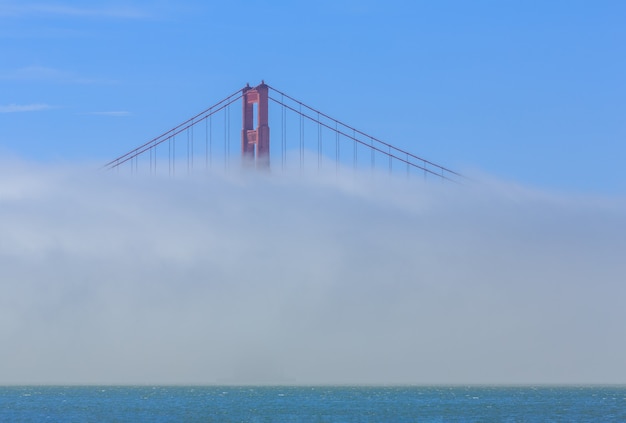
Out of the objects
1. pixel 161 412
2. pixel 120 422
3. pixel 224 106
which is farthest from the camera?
pixel 224 106

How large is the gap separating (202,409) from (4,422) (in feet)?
69.5

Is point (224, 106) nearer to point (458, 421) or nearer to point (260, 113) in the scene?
point (260, 113)

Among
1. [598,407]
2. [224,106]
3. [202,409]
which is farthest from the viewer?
[224,106]

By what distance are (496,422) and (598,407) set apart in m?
29.7

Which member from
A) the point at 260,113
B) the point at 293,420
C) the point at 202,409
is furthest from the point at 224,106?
the point at 293,420

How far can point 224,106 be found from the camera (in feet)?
372

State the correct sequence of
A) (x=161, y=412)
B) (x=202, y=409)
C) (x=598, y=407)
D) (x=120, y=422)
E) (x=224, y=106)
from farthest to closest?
(x=224, y=106)
(x=598, y=407)
(x=202, y=409)
(x=161, y=412)
(x=120, y=422)

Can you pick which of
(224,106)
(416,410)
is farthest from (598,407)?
(224,106)

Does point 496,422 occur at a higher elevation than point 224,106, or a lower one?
lower

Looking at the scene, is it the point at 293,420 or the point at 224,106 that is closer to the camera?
the point at 293,420

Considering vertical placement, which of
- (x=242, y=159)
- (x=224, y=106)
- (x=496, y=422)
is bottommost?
(x=496, y=422)

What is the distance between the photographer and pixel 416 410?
320 feet

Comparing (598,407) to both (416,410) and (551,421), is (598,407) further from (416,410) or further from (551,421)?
(551,421)

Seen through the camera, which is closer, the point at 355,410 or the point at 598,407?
the point at 355,410
